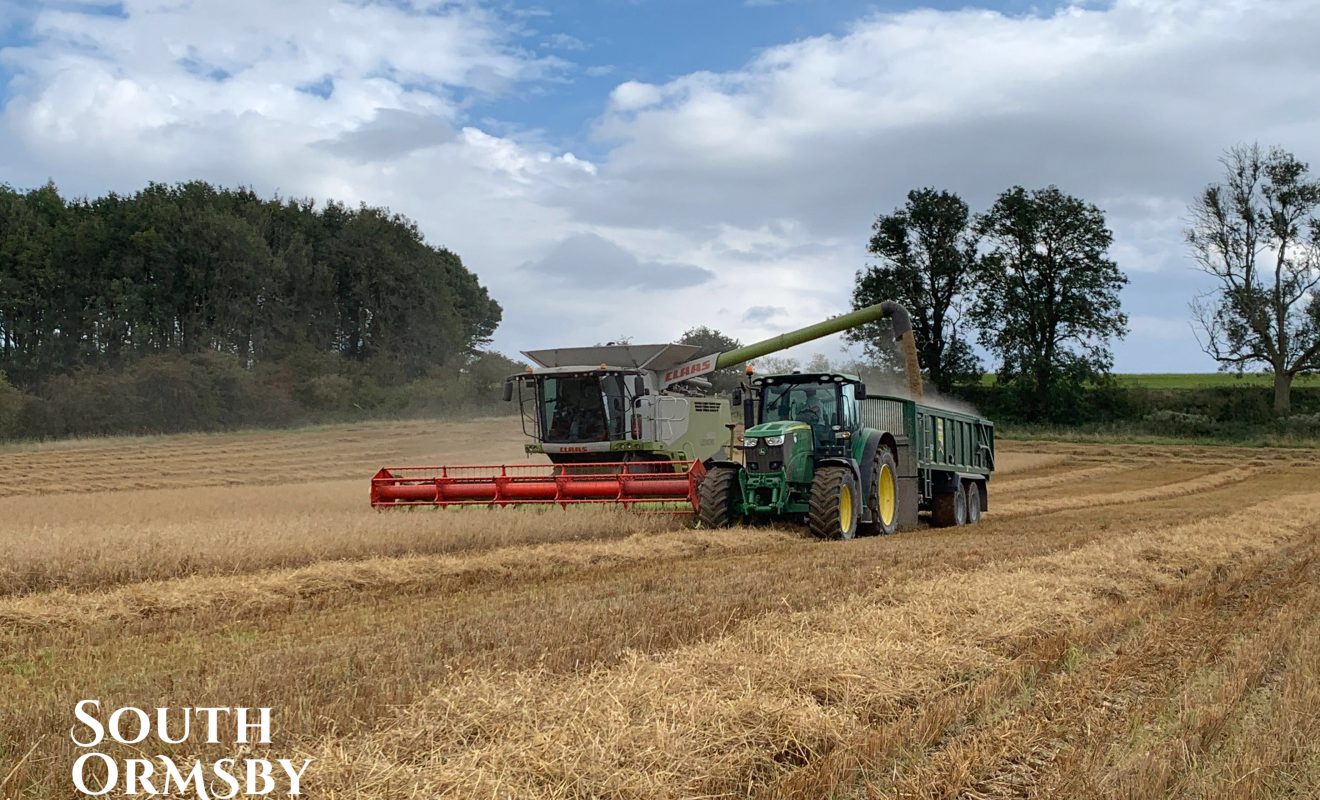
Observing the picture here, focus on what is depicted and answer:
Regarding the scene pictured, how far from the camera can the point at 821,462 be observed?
12734 mm

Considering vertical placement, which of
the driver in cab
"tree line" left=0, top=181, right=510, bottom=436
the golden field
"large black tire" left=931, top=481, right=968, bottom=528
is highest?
"tree line" left=0, top=181, right=510, bottom=436

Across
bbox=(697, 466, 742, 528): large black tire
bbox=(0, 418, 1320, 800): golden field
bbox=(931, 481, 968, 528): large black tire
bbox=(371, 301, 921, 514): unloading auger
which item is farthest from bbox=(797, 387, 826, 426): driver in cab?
bbox=(931, 481, 968, 528): large black tire

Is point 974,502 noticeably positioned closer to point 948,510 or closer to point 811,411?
point 948,510

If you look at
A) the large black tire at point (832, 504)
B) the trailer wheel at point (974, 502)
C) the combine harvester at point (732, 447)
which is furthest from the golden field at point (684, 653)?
the trailer wheel at point (974, 502)

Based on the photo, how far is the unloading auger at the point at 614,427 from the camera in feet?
46.1

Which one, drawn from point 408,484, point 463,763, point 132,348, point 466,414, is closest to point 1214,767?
point 463,763

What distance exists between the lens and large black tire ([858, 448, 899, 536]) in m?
13.2

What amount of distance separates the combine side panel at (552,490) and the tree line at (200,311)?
82.5 feet

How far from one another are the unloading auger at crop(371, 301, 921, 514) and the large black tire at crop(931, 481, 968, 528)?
230cm

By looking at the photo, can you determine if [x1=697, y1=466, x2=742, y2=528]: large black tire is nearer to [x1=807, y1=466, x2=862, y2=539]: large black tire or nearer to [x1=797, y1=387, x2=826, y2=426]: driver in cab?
[x1=807, y1=466, x2=862, y2=539]: large black tire

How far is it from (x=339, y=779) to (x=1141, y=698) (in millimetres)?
3396

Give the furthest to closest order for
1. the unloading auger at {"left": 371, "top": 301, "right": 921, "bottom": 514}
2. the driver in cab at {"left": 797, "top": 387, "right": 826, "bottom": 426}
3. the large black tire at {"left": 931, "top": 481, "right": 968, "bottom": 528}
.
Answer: the large black tire at {"left": 931, "top": 481, "right": 968, "bottom": 528}, the unloading auger at {"left": 371, "top": 301, "right": 921, "bottom": 514}, the driver in cab at {"left": 797, "top": 387, "right": 826, "bottom": 426}

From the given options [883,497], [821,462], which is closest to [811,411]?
[821,462]
